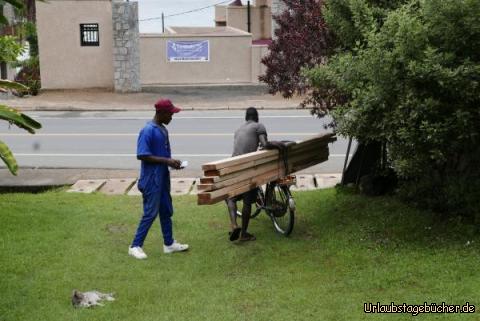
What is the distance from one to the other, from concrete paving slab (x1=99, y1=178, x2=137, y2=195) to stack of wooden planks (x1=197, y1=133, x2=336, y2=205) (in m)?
3.55

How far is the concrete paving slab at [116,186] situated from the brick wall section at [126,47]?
16.3 meters

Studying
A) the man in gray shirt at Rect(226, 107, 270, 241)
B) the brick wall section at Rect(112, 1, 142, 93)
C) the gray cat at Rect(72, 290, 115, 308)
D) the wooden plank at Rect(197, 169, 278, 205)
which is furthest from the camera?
the brick wall section at Rect(112, 1, 142, 93)

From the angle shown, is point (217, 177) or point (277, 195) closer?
point (217, 177)

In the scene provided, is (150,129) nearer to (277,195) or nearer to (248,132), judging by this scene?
(248,132)

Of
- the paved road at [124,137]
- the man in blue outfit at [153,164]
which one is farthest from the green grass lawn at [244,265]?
the paved road at [124,137]

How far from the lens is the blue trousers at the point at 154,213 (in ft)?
25.0

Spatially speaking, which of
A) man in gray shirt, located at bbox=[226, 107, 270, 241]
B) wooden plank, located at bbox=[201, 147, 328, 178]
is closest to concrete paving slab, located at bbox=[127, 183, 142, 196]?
man in gray shirt, located at bbox=[226, 107, 270, 241]

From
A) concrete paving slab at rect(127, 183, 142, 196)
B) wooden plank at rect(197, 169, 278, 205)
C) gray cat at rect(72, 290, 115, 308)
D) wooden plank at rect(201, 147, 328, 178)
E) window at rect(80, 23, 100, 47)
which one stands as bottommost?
concrete paving slab at rect(127, 183, 142, 196)

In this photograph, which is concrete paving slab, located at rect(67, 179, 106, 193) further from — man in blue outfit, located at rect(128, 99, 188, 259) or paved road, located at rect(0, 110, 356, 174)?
man in blue outfit, located at rect(128, 99, 188, 259)

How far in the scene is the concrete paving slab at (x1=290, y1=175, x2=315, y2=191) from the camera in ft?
36.3

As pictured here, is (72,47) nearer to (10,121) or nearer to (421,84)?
(10,121)

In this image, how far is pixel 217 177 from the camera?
7039mm

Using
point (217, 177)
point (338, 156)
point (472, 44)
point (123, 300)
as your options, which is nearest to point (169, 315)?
point (123, 300)

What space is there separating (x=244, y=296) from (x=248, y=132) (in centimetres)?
249
